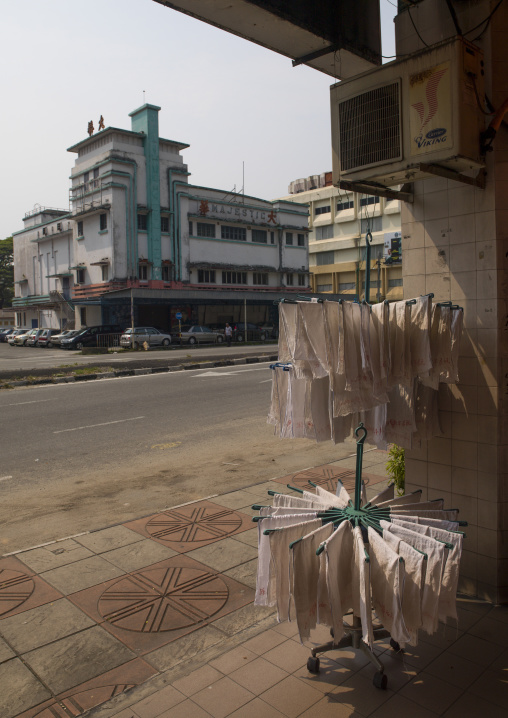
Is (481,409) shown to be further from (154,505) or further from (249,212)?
(249,212)

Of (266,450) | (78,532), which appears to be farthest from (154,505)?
(266,450)

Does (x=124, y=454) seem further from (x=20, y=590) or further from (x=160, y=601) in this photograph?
(x=160, y=601)

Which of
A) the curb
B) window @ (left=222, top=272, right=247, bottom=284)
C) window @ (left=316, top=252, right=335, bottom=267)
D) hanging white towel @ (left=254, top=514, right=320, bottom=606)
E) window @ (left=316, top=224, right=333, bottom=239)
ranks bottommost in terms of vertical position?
the curb

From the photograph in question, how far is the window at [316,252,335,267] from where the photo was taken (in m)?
69.4

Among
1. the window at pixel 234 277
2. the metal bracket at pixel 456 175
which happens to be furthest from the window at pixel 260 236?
the metal bracket at pixel 456 175

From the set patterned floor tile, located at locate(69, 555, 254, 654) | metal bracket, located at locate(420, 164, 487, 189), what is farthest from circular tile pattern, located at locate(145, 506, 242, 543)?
metal bracket, located at locate(420, 164, 487, 189)

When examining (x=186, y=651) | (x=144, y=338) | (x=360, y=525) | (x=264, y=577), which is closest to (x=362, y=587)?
(x=360, y=525)

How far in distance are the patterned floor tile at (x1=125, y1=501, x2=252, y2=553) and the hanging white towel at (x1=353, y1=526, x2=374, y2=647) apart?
280cm

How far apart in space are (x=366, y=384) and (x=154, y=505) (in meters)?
4.26

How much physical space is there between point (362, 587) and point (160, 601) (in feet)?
7.36

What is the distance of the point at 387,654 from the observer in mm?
3502

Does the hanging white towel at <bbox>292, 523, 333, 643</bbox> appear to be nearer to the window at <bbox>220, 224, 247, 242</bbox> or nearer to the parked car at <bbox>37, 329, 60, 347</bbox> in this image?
the parked car at <bbox>37, 329, 60, 347</bbox>

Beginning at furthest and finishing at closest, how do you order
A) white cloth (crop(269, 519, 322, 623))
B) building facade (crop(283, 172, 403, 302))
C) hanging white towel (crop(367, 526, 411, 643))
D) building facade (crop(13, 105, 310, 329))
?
1. building facade (crop(283, 172, 403, 302))
2. building facade (crop(13, 105, 310, 329))
3. white cloth (crop(269, 519, 322, 623))
4. hanging white towel (crop(367, 526, 411, 643))

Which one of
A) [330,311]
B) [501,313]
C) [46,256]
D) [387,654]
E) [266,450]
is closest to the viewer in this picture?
[330,311]
